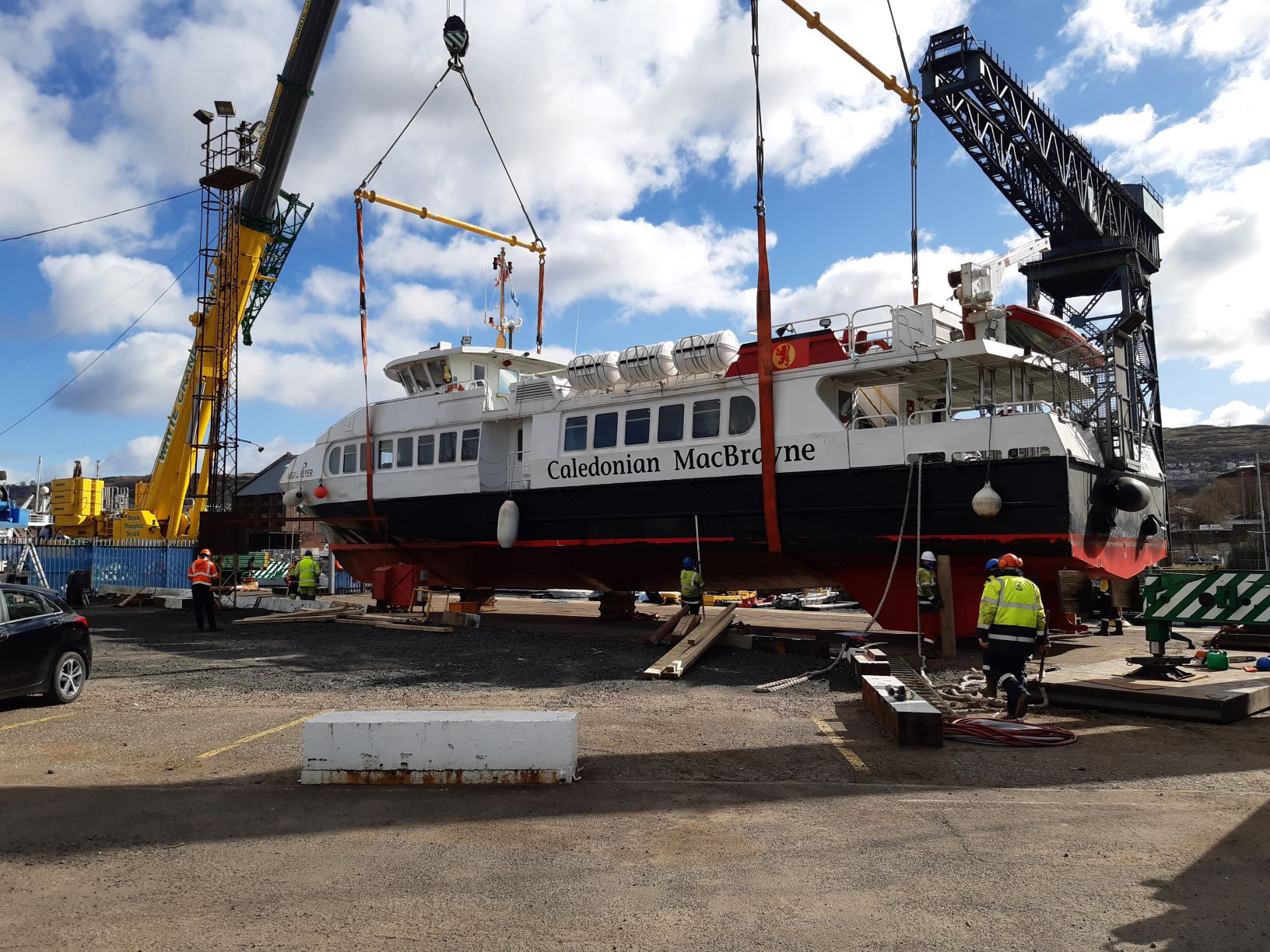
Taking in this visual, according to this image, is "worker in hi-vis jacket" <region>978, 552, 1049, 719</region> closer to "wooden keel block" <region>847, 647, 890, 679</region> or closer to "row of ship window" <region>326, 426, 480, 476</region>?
"wooden keel block" <region>847, 647, 890, 679</region>

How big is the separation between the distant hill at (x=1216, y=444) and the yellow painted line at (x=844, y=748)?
12267 cm

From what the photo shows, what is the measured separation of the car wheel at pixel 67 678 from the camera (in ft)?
26.9

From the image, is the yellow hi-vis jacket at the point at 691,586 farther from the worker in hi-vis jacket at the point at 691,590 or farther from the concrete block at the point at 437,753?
the concrete block at the point at 437,753

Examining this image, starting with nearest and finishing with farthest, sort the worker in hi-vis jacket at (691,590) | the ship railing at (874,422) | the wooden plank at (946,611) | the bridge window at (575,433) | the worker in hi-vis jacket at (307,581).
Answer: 1. the wooden plank at (946,611)
2. the worker in hi-vis jacket at (691,590)
3. the ship railing at (874,422)
4. the bridge window at (575,433)
5. the worker in hi-vis jacket at (307,581)

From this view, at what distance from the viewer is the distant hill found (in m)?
114

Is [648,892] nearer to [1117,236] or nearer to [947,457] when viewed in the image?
[947,457]

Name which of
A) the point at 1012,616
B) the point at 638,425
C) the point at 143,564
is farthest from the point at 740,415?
the point at 143,564

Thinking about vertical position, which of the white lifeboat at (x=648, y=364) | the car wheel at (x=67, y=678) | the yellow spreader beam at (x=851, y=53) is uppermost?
the yellow spreader beam at (x=851, y=53)

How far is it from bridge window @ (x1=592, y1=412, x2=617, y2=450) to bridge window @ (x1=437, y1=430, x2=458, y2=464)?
11.6 ft

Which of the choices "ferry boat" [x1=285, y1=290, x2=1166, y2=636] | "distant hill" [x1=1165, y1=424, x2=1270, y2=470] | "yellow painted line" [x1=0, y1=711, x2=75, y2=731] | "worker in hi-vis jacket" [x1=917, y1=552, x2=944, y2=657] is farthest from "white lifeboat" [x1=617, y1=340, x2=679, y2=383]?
"distant hill" [x1=1165, y1=424, x2=1270, y2=470]

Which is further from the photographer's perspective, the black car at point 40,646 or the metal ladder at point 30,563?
the metal ladder at point 30,563

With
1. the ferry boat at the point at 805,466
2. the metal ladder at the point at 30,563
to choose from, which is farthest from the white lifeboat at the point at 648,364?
the metal ladder at the point at 30,563

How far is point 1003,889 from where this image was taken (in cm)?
375

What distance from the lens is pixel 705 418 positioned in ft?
48.0
